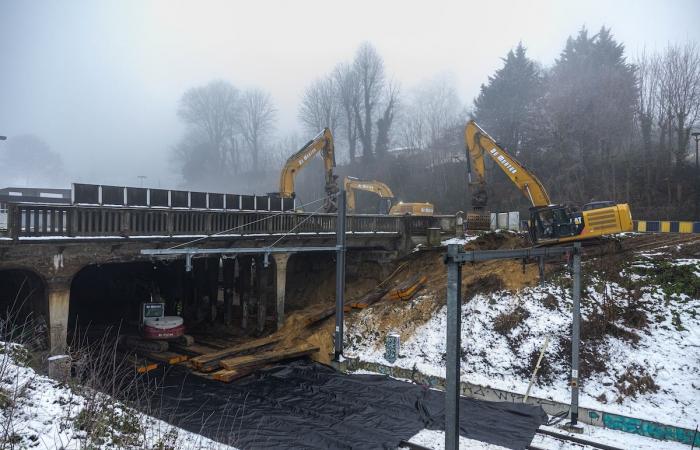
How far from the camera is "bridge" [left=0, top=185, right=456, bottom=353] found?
13.6 meters

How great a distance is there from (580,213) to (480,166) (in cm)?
716

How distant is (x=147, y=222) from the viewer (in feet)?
51.4

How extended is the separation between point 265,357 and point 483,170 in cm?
1492

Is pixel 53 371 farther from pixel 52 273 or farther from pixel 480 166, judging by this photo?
pixel 480 166

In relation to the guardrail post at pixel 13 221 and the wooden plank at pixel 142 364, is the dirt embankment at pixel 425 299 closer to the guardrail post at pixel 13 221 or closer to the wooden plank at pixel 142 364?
the wooden plank at pixel 142 364

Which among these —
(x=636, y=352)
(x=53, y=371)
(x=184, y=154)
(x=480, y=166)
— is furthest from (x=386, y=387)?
(x=184, y=154)

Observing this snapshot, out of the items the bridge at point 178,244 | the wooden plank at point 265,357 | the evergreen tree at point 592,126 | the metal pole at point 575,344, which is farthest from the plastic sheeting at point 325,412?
the evergreen tree at point 592,126

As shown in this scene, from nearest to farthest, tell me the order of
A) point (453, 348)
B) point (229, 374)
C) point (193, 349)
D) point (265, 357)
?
point (453, 348), point (229, 374), point (265, 357), point (193, 349)

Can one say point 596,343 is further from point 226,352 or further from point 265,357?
point 226,352

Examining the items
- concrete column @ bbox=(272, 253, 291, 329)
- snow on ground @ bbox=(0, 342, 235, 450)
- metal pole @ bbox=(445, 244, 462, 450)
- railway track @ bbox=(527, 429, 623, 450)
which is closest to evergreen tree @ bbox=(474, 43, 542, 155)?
concrete column @ bbox=(272, 253, 291, 329)

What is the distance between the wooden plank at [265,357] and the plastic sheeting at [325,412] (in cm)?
51

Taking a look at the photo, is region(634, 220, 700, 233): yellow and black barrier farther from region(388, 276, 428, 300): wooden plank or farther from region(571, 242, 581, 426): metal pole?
region(571, 242, 581, 426): metal pole

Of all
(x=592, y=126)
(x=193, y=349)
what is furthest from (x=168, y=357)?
(x=592, y=126)

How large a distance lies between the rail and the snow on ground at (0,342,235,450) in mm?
5573
